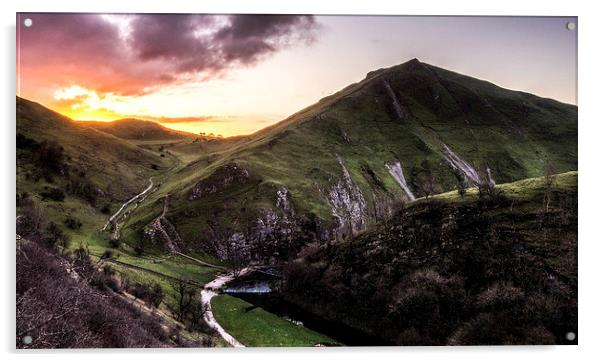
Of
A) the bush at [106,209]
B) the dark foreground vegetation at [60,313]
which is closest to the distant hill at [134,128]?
the bush at [106,209]

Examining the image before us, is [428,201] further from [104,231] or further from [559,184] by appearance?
[104,231]

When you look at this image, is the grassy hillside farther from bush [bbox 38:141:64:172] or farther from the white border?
the white border

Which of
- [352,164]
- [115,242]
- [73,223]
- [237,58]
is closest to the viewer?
[237,58]

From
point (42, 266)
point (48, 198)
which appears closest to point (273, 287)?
point (48, 198)

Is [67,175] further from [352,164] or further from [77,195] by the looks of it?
[352,164]

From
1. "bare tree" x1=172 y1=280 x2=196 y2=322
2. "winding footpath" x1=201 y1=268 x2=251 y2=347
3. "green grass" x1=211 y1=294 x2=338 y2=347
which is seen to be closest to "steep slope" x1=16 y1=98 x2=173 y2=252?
"bare tree" x1=172 y1=280 x2=196 y2=322

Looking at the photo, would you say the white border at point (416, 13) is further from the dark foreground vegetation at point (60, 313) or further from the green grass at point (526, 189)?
the green grass at point (526, 189)

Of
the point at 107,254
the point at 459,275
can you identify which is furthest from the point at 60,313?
the point at 459,275
